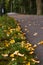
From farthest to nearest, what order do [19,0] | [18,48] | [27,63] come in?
[19,0]
[18,48]
[27,63]

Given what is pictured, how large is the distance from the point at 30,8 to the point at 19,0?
2.08 m

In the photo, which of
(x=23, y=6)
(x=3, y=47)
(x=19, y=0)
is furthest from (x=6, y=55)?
(x=23, y=6)

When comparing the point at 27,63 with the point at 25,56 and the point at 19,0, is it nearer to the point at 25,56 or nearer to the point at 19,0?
the point at 25,56

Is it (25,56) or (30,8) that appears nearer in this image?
(25,56)

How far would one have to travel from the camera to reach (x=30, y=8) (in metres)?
35.8

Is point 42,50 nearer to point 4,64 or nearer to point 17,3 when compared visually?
point 4,64

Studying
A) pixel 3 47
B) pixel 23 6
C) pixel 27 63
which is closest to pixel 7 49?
pixel 3 47

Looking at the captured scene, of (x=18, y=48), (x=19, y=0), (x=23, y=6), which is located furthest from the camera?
(x=23, y=6)

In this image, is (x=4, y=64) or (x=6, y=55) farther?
(x=6, y=55)

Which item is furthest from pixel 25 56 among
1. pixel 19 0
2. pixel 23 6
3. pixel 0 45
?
pixel 23 6

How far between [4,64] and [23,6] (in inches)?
1273

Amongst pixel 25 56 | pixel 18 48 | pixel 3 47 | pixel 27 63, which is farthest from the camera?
pixel 3 47

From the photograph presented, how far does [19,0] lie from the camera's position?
34.5m

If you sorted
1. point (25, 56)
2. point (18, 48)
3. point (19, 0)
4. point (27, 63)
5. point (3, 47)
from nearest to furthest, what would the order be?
point (27, 63) < point (25, 56) < point (18, 48) < point (3, 47) < point (19, 0)
